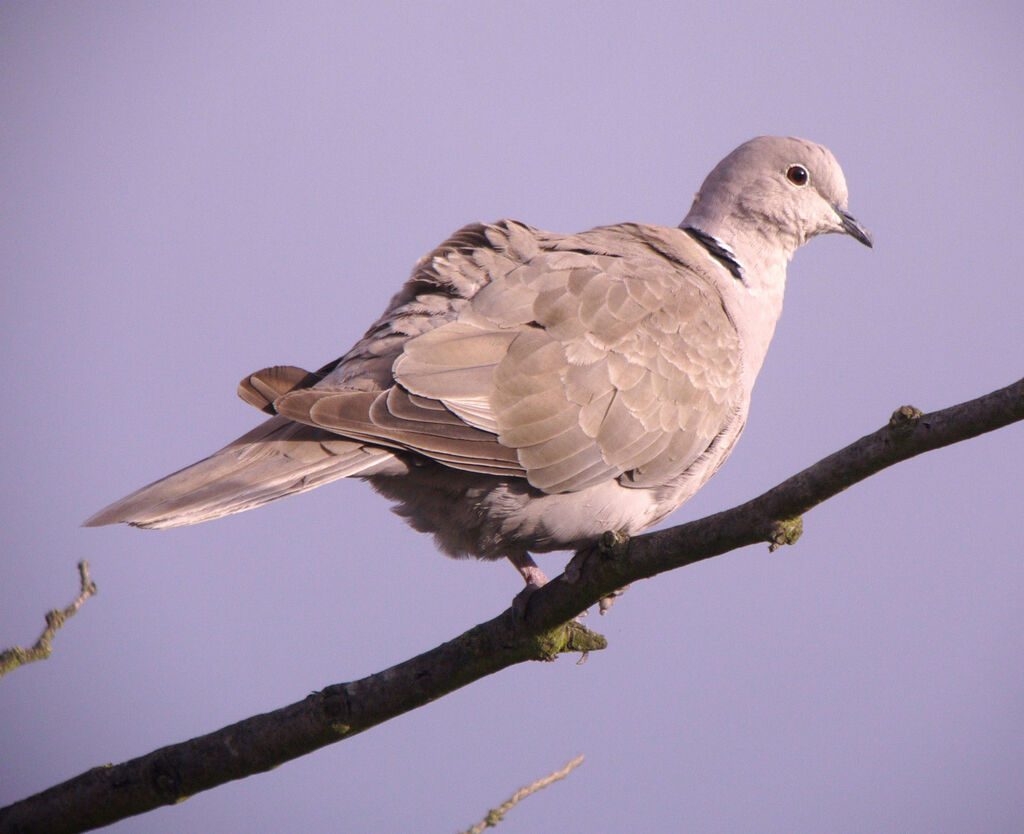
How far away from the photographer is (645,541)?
2936 millimetres

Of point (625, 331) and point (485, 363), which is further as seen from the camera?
point (625, 331)

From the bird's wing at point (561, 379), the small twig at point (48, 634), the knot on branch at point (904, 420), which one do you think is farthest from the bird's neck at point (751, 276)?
the small twig at point (48, 634)

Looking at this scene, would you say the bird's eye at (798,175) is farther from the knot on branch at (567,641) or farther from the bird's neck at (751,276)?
the knot on branch at (567,641)

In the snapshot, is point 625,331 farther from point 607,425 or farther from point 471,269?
point 471,269

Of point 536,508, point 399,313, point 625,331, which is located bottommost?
point 536,508

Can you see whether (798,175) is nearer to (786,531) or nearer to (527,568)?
(527,568)

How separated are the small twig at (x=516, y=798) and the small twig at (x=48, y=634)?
1.33 m

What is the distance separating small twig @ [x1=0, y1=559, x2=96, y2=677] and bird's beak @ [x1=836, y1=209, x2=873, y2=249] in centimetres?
363

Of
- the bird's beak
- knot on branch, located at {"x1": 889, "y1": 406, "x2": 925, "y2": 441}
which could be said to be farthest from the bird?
knot on branch, located at {"x1": 889, "y1": 406, "x2": 925, "y2": 441}

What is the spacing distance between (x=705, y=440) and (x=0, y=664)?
247 cm

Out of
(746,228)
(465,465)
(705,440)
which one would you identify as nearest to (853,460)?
(465,465)

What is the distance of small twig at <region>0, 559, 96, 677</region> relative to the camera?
297 centimetres

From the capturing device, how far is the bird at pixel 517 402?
3396 millimetres

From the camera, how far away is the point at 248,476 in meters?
3.31
